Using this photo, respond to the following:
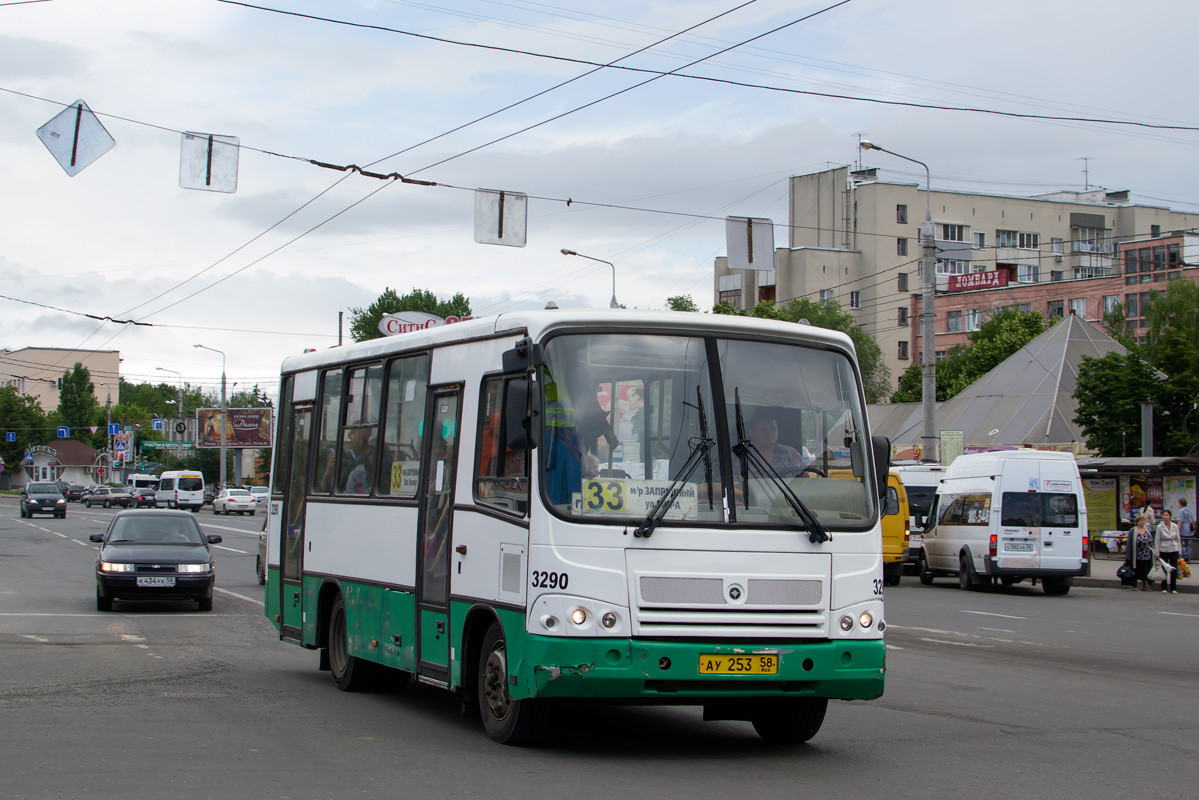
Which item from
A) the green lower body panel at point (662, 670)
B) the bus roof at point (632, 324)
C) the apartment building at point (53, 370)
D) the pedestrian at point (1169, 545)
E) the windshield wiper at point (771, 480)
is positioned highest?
the apartment building at point (53, 370)

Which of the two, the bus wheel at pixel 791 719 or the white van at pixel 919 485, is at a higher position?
the white van at pixel 919 485

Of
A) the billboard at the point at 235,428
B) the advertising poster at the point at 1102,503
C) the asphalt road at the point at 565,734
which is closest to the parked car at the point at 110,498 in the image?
the billboard at the point at 235,428

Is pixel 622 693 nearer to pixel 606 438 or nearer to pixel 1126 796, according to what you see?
pixel 606 438

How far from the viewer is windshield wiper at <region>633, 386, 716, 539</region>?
7.99 meters

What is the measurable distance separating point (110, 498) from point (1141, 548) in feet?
236

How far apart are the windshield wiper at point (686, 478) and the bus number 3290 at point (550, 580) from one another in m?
0.48

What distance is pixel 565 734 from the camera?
9.25 meters

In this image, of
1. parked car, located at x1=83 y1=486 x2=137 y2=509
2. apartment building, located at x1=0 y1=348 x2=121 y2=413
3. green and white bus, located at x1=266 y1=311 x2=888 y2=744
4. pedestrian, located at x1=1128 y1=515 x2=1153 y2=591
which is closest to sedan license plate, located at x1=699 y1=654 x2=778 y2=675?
green and white bus, located at x1=266 y1=311 x2=888 y2=744

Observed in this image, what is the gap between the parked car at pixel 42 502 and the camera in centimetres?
6725

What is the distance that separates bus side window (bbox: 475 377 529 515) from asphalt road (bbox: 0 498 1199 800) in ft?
5.09

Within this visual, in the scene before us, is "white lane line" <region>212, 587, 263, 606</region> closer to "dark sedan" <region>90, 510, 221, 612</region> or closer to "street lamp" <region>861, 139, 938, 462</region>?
"dark sedan" <region>90, 510, 221, 612</region>

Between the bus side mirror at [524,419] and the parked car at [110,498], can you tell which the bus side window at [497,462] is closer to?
the bus side mirror at [524,419]

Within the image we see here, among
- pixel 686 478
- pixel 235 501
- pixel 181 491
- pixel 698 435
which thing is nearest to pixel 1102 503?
pixel 698 435

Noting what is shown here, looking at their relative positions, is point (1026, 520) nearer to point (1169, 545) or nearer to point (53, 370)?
point (1169, 545)
